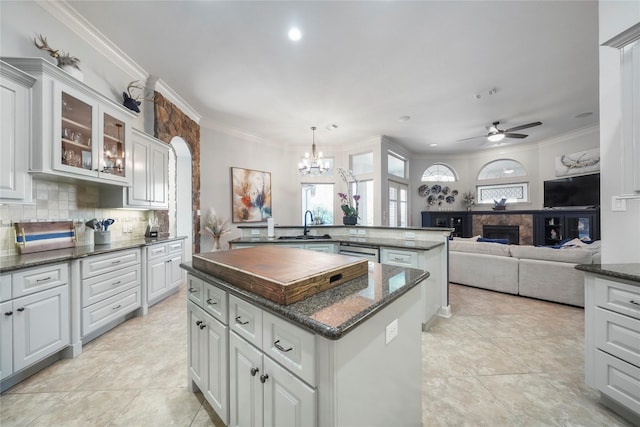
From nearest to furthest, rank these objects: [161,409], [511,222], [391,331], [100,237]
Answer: [391,331] → [161,409] → [100,237] → [511,222]

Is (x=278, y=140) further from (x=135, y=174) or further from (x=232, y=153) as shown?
(x=135, y=174)

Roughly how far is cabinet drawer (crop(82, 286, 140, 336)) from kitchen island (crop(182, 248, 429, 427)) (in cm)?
154

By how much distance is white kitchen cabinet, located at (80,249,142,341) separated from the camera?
6.98 feet

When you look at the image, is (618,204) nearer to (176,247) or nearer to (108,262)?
(108,262)

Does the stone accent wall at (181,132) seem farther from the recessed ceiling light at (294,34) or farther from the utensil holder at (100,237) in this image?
the recessed ceiling light at (294,34)

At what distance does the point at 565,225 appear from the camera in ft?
19.1

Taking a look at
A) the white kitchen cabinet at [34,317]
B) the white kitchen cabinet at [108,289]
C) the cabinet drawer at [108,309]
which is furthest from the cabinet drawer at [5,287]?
the cabinet drawer at [108,309]

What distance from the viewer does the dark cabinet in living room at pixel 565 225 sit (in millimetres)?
5445

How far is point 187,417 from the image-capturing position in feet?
4.79

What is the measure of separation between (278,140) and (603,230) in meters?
5.77

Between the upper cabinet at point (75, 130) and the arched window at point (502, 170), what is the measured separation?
8848mm

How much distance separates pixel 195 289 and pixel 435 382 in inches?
71.7

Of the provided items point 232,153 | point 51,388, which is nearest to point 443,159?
point 232,153

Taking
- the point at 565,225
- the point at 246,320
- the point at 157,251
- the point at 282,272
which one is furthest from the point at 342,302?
the point at 565,225
